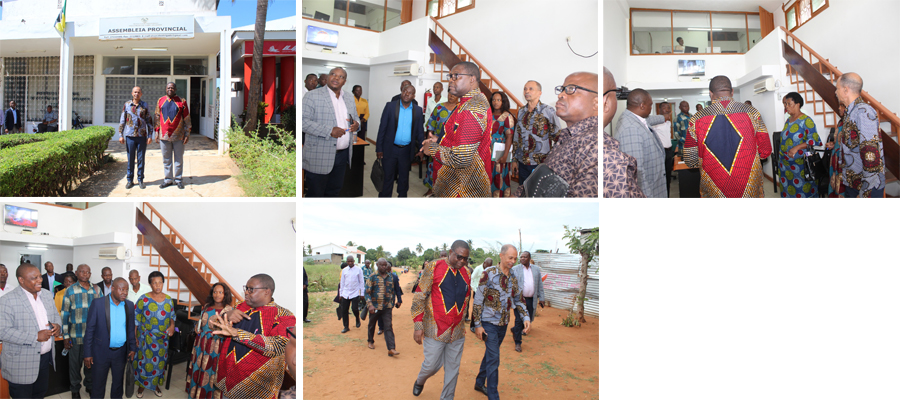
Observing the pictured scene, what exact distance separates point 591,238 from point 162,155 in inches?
102

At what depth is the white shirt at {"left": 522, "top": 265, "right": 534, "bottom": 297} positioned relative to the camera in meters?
3.17

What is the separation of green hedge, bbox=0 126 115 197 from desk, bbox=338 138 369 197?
143 cm

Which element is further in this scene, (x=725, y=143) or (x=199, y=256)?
(x=199, y=256)

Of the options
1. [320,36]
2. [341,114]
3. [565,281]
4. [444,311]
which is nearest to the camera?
[320,36]

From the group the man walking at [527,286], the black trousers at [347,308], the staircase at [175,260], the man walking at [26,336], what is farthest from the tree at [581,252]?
the man walking at [26,336]

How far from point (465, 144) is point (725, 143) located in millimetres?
1469

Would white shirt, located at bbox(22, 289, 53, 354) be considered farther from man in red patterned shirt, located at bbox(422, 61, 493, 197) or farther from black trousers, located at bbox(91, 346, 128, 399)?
man in red patterned shirt, located at bbox(422, 61, 493, 197)

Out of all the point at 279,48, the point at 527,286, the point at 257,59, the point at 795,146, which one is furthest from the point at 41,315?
the point at 795,146

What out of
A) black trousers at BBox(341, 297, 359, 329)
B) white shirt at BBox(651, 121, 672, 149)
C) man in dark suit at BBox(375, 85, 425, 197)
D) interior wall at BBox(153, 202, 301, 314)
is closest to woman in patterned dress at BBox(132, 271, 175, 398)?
interior wall at BBox(153, 202, 301, 314)

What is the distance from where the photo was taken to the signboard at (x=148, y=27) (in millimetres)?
3018

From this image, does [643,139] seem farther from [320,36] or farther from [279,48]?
[279,48]

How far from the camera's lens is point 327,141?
9.86 ft

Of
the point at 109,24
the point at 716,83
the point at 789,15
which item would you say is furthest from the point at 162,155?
the point at 789,15

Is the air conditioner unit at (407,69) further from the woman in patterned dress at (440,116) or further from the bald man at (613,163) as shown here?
the bald man at (613,163)
